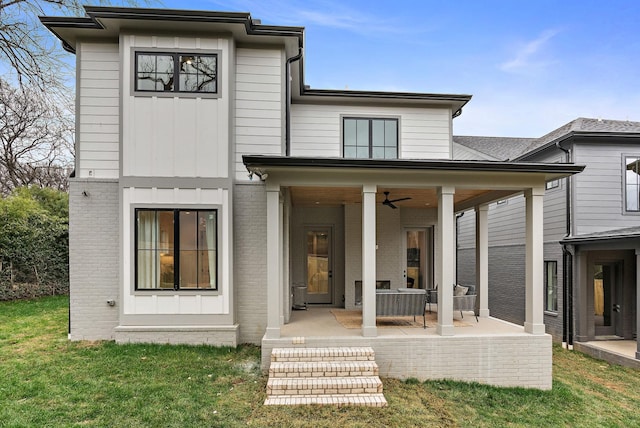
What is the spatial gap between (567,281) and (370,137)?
702cm

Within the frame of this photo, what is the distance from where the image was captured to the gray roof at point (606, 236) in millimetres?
8330

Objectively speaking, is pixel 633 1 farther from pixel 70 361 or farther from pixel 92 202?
pixel 70 361

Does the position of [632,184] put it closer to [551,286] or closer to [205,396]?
[551,286]

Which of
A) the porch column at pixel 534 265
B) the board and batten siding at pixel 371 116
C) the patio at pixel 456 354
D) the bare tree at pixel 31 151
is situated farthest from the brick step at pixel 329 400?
the bare tree at pixel 31 151

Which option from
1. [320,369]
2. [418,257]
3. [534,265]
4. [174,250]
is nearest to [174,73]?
[174,250]

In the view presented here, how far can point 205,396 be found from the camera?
5.02 metres

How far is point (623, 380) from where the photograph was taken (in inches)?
296

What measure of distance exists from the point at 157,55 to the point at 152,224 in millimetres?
3384

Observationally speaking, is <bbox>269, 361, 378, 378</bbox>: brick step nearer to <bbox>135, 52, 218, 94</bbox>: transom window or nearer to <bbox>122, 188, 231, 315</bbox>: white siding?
<bbox>122, 188, 231, 315</bbox>: white siding

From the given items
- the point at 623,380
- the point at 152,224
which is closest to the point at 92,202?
the point at 152,224

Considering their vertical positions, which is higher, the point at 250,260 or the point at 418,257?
the point at 250,260

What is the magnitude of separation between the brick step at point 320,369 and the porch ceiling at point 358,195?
327cm

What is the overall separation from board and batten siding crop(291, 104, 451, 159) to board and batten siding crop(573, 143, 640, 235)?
12.7 ft

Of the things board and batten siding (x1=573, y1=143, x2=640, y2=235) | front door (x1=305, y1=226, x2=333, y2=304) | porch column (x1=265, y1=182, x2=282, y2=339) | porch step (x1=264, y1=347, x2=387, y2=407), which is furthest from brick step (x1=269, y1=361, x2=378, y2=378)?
board and batten siding (x1=573, y1=143, x2=640, y2=235)
